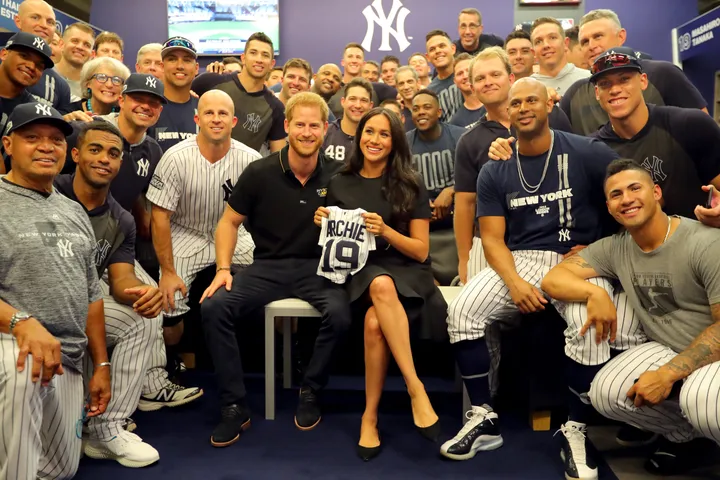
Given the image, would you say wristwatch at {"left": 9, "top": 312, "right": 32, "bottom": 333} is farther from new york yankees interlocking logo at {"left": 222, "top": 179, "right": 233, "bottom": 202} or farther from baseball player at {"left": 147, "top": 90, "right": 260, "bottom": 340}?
new york yankees interlocking logo at {"left": 222, "top": 179, "right": 233, "bottom": 202}

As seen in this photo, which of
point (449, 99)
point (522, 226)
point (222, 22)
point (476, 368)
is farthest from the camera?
point (222, 22)

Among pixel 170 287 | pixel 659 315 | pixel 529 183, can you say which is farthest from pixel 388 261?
pixel 659 315

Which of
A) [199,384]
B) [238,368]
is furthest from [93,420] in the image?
[199,384]

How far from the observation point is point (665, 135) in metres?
3.16

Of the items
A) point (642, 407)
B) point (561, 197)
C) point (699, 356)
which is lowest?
point (642, 407)

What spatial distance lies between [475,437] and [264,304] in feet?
4.05

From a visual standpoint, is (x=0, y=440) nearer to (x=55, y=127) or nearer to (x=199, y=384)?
(x=55, y=127)

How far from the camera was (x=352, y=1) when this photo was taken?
10.9 metres

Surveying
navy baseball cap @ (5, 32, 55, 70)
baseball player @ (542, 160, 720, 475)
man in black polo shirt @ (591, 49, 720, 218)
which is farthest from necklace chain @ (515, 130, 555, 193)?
navy baseball cap @ (5, 32, 55, 70)

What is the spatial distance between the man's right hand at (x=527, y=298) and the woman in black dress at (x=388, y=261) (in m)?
0.37

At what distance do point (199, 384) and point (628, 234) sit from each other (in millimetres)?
2537

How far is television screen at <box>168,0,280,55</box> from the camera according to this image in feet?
35.8

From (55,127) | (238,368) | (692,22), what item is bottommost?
(238,368)

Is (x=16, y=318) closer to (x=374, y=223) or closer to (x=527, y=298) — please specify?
(x=374, y=223)
